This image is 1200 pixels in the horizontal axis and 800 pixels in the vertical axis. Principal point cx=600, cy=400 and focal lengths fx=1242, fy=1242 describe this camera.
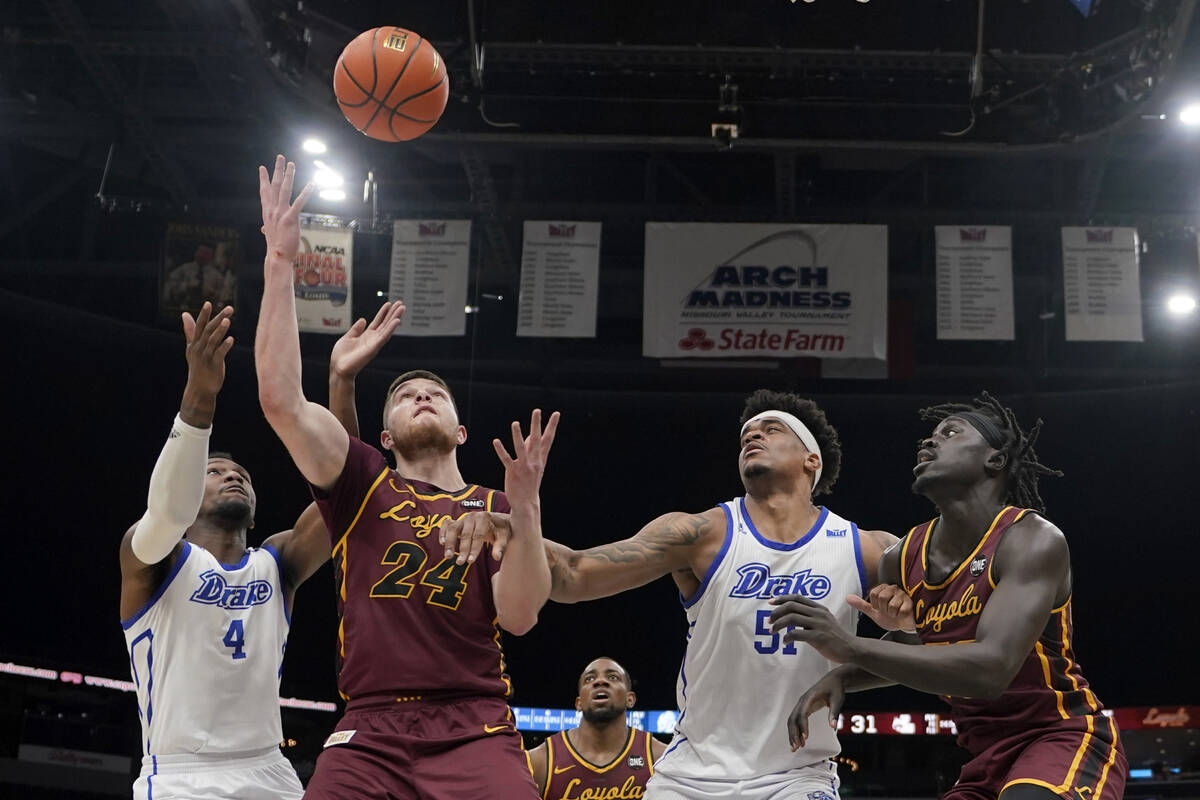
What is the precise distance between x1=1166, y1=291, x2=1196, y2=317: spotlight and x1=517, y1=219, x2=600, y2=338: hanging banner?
6426 millimetres

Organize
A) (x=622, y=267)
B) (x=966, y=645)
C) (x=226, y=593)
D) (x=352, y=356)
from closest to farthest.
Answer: (x=966, y=645) < (x=352, y=356) < (x=226, y=593) < (x=622, y=267)

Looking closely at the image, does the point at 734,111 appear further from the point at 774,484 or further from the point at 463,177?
the point at 774,484

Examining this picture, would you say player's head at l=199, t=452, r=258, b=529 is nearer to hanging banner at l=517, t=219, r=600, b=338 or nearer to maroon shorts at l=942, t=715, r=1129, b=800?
maroon shorts at l=942, t=715, r=1129, b=800

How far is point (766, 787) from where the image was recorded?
418cm

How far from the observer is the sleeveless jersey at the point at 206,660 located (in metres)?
4.62

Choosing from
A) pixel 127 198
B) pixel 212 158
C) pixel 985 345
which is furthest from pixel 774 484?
pixel 985 345

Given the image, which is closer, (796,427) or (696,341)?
(796,427)

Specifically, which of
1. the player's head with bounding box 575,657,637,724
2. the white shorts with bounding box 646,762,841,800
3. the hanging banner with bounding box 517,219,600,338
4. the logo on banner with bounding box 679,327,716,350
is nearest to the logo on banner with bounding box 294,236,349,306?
the hanging banner with bounding box 517,219,600,338

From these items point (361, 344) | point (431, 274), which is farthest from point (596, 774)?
point (431, 274)

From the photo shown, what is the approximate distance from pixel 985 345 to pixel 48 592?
1200 cm

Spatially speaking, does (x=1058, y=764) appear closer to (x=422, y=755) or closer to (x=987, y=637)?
(x=987, y=637)

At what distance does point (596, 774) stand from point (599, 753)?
0.46 feet

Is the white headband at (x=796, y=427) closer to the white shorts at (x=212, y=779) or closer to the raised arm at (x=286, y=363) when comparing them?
the raised arm at (x=286, y=363)

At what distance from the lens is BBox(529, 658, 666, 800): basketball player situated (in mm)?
7879
